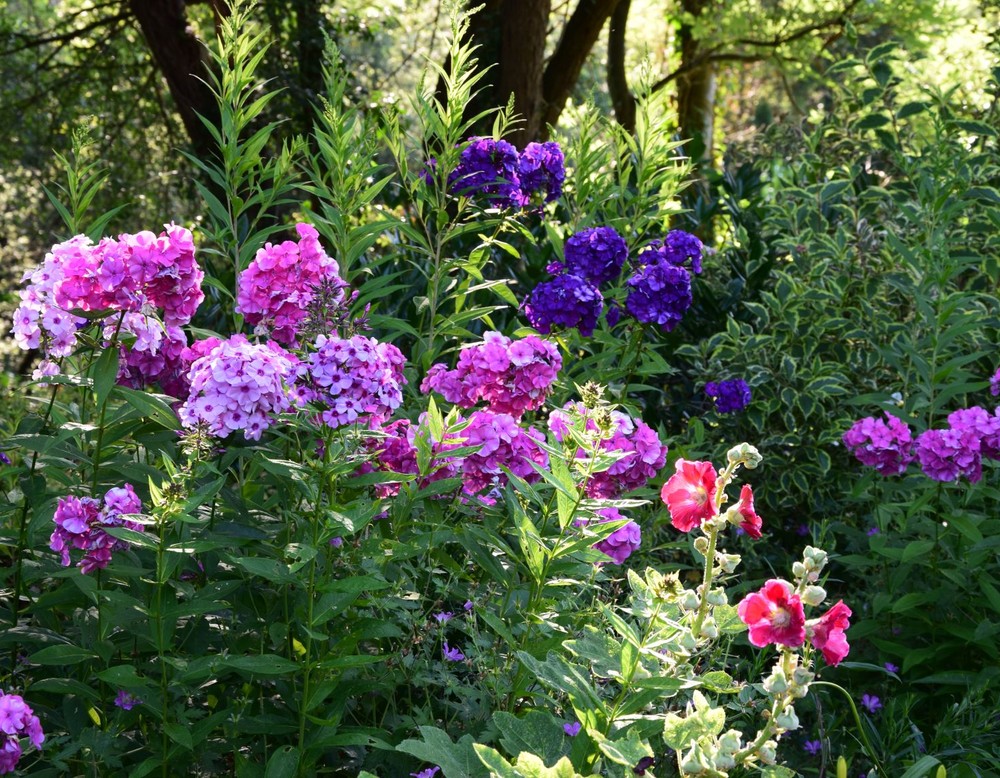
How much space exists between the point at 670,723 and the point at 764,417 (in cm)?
299

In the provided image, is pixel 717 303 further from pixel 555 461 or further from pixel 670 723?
pixel 670 723

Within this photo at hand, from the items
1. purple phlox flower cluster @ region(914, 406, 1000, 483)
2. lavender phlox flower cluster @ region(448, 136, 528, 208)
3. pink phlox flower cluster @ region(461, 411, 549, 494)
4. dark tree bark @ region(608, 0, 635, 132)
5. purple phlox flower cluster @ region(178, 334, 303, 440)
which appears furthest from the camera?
dark tree bark @ region(608, 0, 635, 132)

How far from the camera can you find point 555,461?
238 centimetres

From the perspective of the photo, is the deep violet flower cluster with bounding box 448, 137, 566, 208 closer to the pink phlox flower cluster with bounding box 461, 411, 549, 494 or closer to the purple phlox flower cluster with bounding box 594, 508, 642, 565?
the pink phlox flower cluster with bounding box 461, 411, 549, 494

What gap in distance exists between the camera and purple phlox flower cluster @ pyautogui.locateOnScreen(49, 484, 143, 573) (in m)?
2.46

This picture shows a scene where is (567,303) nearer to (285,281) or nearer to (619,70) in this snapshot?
(285,281)

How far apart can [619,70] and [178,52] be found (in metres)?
5.60

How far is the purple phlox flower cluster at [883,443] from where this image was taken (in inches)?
149

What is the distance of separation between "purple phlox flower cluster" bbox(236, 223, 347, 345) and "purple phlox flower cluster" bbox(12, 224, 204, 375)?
0.22 m

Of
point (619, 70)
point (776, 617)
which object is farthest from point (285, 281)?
point (619, 70)

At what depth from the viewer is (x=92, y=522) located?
2488 mm

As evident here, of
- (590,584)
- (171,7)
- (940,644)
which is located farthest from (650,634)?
(171,7)

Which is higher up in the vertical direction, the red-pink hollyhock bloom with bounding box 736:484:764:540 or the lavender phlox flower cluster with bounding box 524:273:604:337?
the lavender phlox flower cluster with bounding box 524:273:604:337

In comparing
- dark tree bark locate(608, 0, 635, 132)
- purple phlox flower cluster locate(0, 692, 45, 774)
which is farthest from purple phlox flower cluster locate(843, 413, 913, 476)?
dark tree bark locate(608, 0, 635, 132)
